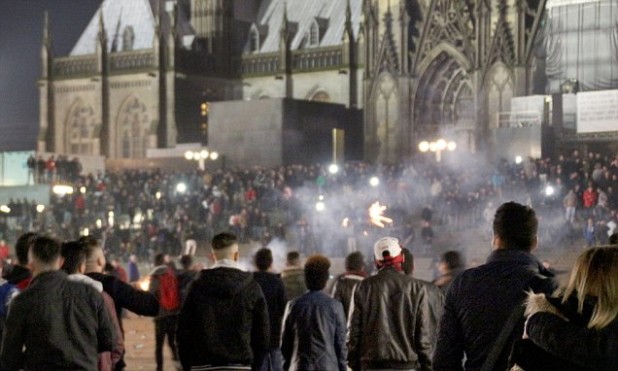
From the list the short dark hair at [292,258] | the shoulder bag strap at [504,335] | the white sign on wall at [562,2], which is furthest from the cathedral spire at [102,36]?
the shoulder bag strap at [504,335]

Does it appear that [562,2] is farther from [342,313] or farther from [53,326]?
[53,326]

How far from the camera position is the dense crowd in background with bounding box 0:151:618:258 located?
97.9 feet

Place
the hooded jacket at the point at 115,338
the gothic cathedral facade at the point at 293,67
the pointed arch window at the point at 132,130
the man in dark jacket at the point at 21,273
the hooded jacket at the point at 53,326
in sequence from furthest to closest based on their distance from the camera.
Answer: the pointed arch window at the point at 132,130, the gothic cathedral facade at the point at 293,67, the man in dark jacket at the point at 21,273, the hooded jacket at the point at 115,338, the hooded jacket at the point at 53,326

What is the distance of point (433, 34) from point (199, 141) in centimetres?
1458

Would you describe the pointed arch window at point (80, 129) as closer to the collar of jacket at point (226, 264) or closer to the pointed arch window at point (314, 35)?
the pointed arch window at point (314, 35)

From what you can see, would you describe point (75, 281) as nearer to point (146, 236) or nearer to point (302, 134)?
point (146, 236)

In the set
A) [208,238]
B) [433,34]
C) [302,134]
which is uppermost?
[433,34]

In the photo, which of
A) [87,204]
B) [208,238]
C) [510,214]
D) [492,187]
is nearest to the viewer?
[510,214]

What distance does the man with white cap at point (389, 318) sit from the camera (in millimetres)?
7805

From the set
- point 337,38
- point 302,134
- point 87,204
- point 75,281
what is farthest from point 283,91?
point 75,281

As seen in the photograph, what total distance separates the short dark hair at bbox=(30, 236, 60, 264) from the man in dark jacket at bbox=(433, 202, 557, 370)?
83.3 inches

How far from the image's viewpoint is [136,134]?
196ft

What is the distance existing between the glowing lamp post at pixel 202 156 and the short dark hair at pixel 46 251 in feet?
132

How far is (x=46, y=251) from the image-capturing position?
6320mm
